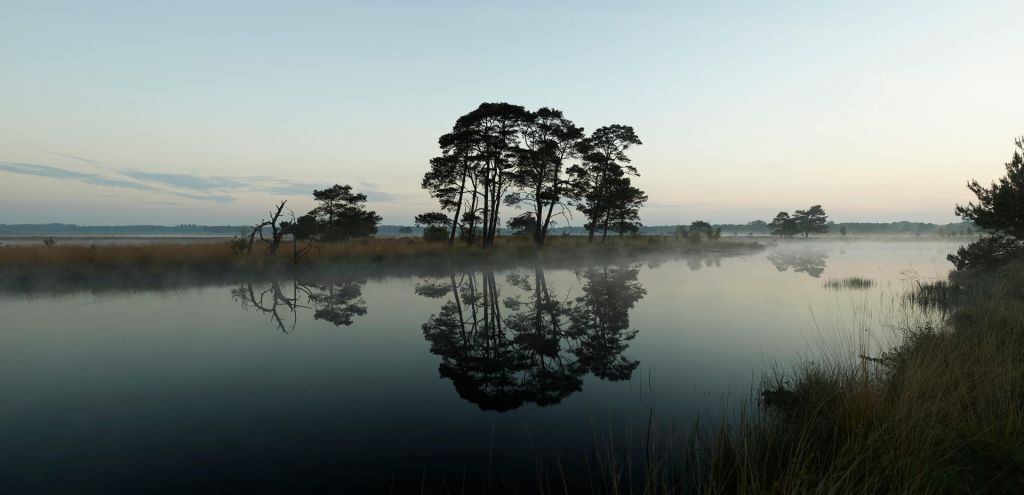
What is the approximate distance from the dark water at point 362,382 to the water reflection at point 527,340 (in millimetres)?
69

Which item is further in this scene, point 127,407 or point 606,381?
point 606,381

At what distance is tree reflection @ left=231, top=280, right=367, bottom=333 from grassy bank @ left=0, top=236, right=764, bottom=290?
4.09m

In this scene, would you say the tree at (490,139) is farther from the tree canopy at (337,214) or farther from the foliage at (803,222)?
the foliage at (803,222)

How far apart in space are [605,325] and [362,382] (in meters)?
7.84

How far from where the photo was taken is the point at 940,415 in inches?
199

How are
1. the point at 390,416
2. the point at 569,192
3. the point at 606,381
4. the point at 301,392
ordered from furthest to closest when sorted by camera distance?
the point at 569,192 → the point at 606,381 → the point at 301,392 → the point at 390,416

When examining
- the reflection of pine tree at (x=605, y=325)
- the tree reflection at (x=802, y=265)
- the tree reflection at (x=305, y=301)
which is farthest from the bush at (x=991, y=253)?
the tree reflection at (x=305, y=301)

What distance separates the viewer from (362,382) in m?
8.52

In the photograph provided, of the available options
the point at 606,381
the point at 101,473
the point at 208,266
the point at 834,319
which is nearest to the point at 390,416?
the point at 101,473

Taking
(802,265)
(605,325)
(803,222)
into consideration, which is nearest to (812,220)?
(803,222)

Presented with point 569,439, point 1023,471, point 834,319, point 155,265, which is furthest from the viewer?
point 155,265

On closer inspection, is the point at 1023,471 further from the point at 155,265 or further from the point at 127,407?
the point at 155,265

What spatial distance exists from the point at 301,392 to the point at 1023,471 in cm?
963

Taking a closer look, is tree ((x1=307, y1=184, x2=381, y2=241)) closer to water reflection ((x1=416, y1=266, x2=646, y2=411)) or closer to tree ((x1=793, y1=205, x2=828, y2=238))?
water reflection ((x1=416, y1=266, x2=646, y2=411))
